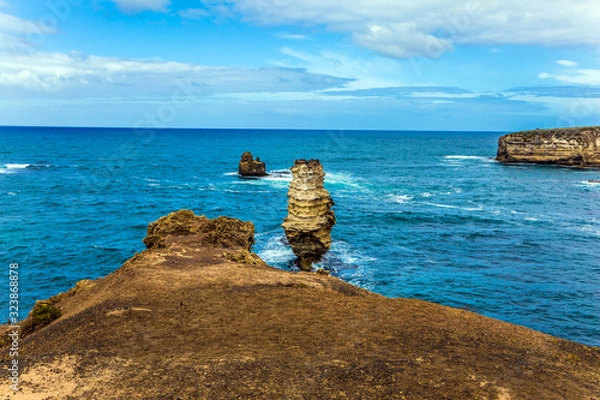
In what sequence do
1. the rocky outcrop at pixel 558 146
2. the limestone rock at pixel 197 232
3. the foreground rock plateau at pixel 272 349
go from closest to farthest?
1. the foreground rock plateau at pixel 272 349
2. the limestone rock at pixel 197 232
3. the rocky outcrop at pixel 558 146

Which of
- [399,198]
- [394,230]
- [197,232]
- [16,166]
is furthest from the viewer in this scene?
[16,166]

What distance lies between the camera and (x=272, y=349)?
56.1 feet

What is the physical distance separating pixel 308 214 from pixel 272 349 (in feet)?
81.5

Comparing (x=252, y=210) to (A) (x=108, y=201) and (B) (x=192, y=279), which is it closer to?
(A) (x=108, y=201)

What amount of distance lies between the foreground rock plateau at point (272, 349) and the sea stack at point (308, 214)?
16.5 meters

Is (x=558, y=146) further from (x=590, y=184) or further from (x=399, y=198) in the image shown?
(x=399, y=198)

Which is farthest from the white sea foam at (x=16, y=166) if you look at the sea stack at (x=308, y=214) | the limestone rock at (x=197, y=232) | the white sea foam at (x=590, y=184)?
the white sea foam at (x=590, y=184)

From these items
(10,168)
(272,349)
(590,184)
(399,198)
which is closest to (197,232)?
(272,349)

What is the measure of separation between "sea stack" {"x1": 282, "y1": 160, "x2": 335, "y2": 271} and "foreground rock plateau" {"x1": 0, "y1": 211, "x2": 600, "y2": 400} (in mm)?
16468

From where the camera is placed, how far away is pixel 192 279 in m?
24.3

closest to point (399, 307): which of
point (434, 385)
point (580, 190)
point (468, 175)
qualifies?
point (434, 385)

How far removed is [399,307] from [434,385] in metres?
7.14

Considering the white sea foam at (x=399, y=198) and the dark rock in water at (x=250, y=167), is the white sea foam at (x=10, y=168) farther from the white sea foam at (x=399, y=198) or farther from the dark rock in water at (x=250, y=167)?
the white sea foam at (x=399, y=198)

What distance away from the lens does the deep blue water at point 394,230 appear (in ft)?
124
